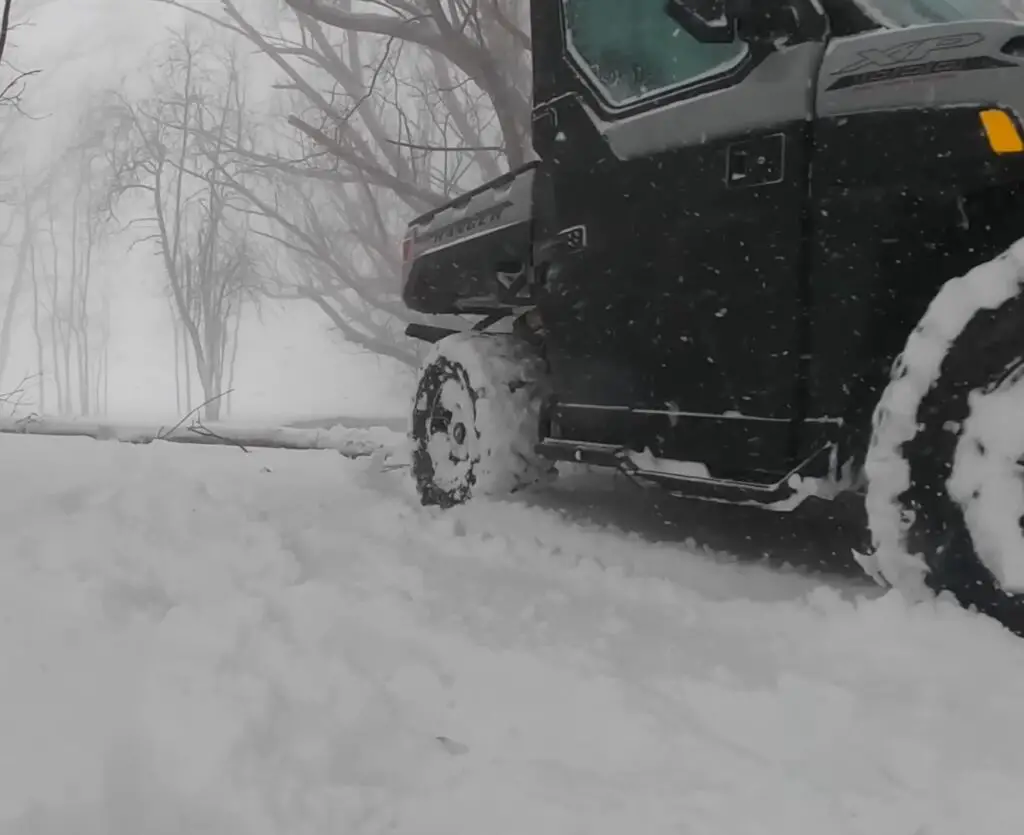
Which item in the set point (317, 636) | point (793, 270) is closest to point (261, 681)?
point (317, 636)

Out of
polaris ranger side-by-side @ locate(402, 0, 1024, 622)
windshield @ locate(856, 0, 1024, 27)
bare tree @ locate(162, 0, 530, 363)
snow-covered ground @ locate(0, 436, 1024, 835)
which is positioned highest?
bare tree @ locate(162, 0, 530, 363)

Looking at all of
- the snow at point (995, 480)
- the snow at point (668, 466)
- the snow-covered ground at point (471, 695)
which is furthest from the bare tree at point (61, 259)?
the snow at point (995, 480)

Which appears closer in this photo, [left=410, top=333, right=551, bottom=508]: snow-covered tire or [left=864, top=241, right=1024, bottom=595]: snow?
Result: [left=864, top=241, right=1024, bottom=595]: snow

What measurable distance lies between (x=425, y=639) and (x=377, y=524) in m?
1.45

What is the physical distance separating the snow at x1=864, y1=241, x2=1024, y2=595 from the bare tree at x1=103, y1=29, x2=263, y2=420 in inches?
809

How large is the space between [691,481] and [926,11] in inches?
65.7

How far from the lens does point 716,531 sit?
3.62 m

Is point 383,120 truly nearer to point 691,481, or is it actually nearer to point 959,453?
point 691,481

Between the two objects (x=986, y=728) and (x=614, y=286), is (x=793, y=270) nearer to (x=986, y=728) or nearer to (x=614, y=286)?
(x=614, y=286)

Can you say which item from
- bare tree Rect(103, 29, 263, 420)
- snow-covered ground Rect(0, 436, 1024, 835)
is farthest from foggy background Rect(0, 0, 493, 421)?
snow-covered ground Rect(0, 436, 1024, 835)

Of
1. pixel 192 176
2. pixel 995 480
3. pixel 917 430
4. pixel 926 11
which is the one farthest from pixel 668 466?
pixel 192 176

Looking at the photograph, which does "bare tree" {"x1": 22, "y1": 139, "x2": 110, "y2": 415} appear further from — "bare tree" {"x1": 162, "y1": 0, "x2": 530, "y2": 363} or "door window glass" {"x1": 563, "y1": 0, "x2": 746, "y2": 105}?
"door window glass" {"x1": 563, "y1": 0, "x2": 746, "y2": 105}

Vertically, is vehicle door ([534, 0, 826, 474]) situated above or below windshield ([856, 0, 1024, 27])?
below

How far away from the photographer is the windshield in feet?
8.61
